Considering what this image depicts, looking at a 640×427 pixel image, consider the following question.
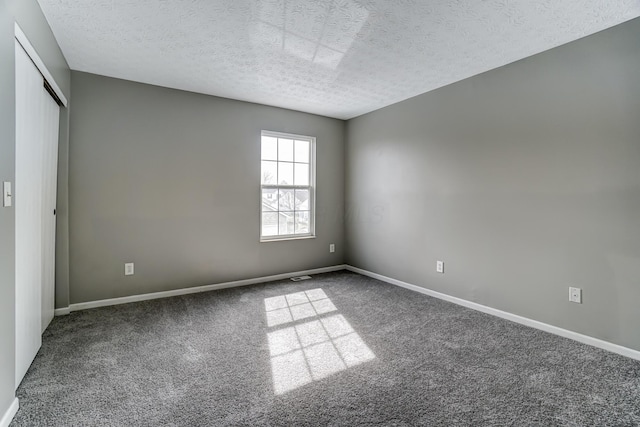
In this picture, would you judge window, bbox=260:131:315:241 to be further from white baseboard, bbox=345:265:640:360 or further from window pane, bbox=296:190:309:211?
white baseboard, bbox=345:265:640:360

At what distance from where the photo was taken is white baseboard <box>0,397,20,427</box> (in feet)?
4.79

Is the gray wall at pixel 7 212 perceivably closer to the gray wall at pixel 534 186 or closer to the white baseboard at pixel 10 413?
the white baseboard at pixel 10 413

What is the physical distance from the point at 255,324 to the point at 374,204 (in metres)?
2.44

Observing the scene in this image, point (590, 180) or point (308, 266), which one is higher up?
point (590, 180)

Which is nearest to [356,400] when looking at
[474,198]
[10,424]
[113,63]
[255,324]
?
[255,324]

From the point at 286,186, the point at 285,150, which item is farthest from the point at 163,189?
the point at 285,150

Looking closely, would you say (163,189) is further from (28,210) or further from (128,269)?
(28,210)

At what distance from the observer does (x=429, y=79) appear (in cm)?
328

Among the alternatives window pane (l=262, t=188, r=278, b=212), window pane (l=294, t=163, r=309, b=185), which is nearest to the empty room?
window pane (l=262, t=188, r=278, b=212)

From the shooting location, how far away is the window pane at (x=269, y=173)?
4.25 metres

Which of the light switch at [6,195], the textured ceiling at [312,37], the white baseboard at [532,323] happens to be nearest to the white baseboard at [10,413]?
the light switch at [6,195]

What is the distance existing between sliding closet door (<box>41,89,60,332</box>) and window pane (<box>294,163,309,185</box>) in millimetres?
2733

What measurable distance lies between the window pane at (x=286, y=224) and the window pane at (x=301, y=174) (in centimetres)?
51

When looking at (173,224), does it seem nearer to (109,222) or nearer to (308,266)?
(109,222)
